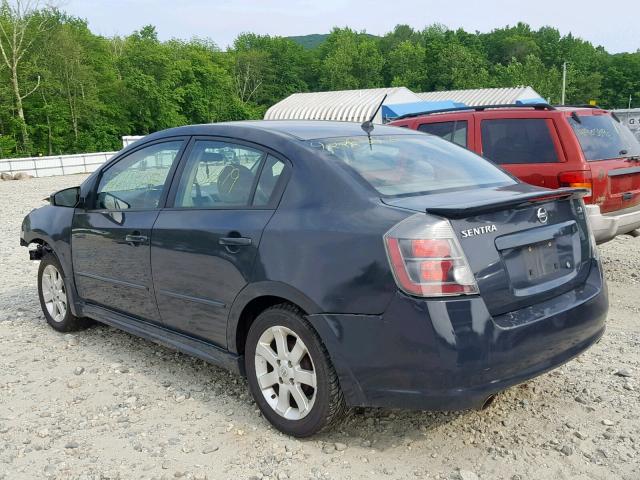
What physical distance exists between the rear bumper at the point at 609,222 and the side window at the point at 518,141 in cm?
68

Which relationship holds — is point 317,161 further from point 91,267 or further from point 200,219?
point 91,267

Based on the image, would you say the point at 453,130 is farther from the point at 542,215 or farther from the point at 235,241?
the point at 235,241

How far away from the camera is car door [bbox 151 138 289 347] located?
3506 millimetres

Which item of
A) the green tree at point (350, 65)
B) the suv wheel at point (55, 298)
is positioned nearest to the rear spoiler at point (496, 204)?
the suv wheel at point (55, 298)

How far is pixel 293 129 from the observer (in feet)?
12.6

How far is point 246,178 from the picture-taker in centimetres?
369

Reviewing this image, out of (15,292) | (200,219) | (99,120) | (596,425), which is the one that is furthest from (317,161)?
(99,120)

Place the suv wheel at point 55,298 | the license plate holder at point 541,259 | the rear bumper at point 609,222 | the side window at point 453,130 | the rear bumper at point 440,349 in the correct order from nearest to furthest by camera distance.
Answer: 1. the rear bumper at point 440,349
2. the license plate holder at point 541,259
3. the suv wheel at point 55,298
4. the rear bumper at point 609,222
5. the side window at point 453,130

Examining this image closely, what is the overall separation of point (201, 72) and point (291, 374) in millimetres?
72393

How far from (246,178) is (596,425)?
2361 mm

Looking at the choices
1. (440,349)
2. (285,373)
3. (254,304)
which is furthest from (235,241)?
(440,349)

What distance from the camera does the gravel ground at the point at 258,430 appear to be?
10.2ft

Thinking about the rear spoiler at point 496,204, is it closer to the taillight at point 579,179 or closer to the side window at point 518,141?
the taillight at point 579,179

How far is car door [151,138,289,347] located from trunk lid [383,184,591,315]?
2.69ft
